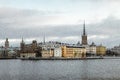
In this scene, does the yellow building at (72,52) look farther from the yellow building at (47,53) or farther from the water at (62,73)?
the water at (62,73)

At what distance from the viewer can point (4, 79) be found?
144 ft

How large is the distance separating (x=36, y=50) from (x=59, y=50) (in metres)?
22.8

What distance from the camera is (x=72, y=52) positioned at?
170500 millimetres

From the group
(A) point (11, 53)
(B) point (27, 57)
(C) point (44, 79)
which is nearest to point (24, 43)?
(A) point (11, 53)

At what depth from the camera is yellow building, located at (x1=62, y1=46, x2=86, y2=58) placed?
165 m

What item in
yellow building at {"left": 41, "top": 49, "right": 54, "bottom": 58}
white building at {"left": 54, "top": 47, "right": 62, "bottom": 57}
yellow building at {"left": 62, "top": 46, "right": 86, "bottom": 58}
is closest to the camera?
white building at {"left": 54, "top": 47, "right": 62, "bottom": 57}

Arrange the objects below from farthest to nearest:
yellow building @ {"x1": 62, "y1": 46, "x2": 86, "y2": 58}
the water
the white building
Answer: yellow building @ {"x1": 62, "y1": 46, "x2": 86, "y2": 58}, the white building, the water

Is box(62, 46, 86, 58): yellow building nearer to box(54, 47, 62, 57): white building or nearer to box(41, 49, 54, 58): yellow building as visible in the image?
box(54, 47, 62, 57): white building

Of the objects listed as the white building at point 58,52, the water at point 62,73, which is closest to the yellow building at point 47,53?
the white building at point 58,52

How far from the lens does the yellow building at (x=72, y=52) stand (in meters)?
165

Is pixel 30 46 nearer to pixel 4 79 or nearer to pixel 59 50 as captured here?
pixel 59 50

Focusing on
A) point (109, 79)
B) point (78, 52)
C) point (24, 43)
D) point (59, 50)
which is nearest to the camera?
point (109, 79)

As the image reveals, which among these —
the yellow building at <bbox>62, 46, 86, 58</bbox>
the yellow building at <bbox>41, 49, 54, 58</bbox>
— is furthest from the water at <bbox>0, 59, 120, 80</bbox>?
the yellow building at <bbox>41, 49, 54, 58</bbox>

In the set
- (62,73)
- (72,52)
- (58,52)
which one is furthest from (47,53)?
(62,73)
